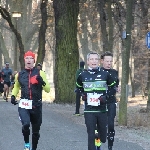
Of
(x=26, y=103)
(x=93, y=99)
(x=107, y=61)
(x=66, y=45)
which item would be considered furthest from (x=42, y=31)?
(x=93, y=99)

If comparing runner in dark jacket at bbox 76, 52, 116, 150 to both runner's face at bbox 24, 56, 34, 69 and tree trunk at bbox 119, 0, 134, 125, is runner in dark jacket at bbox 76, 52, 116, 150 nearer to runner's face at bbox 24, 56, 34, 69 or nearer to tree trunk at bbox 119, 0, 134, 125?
runner's face at bbox 24, 56, 34, 69

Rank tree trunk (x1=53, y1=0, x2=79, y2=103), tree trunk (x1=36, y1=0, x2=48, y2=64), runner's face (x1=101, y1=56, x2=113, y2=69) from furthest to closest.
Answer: tree trunk (x1=36, y1=0, x2=48, y2=64)
tree trunk (x1=53, y1=0, x2=79, y2=103)
runner's face (x1=101, y1=56, x2=113, y2=69)

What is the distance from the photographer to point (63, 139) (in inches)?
492

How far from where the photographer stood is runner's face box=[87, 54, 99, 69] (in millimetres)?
9086

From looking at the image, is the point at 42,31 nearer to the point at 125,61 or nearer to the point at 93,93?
the point at 125,61

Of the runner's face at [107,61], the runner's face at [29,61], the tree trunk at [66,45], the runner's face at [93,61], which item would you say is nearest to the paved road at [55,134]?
the runner's face at [107,61]

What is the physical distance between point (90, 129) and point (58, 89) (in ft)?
52.0

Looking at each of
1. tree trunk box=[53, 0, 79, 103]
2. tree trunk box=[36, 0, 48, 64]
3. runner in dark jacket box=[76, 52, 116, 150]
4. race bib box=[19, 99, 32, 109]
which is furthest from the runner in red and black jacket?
tree trunk box=[36, 0, 48, 64]

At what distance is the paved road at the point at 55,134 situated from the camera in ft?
37.5

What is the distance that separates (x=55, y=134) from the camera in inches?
531

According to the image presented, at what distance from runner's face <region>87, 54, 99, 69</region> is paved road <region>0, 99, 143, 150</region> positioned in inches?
101

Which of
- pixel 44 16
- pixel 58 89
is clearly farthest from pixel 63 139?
pixel 44 16

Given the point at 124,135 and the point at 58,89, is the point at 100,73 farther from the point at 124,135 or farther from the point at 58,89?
the point at 58,89

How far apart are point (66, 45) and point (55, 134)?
1135 centimetres
